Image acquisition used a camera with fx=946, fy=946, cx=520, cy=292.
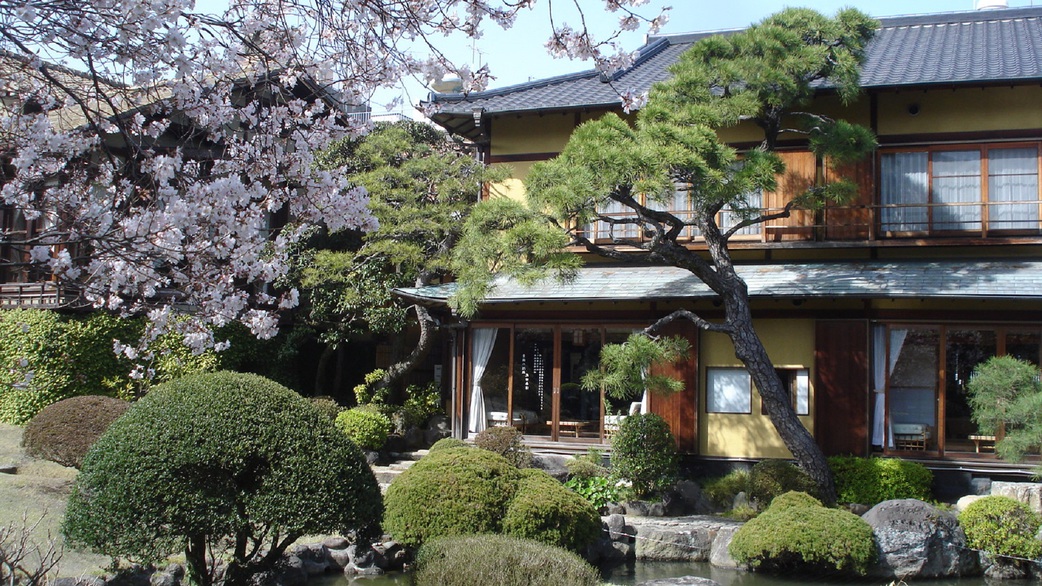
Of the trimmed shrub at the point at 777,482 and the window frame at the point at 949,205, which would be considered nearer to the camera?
the trimmed shrub at the point at 777,482

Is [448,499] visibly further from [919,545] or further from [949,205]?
[949,205]

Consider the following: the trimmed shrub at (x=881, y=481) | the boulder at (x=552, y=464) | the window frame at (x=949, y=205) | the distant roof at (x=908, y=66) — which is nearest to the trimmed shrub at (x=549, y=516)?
the boulder at (x=552, y=464)

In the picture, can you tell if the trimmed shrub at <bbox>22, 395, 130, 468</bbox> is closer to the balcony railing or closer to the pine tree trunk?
the balcony railing

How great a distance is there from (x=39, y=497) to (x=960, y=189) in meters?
13.3

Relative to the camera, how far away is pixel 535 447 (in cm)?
1487

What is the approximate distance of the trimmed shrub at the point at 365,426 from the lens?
14.4 metres


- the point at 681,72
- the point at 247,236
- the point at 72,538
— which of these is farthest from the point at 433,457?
the point at 681,72

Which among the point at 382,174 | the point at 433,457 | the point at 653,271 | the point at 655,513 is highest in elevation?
the point at 382,174

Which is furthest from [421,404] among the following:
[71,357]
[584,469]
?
[71,357]

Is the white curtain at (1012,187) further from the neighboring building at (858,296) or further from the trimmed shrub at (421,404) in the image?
the trimmed shrub at (421,404)

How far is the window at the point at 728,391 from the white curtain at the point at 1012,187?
437 centimetres

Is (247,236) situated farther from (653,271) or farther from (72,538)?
(653,271)

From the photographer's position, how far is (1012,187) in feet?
46.5

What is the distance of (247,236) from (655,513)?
808 centimetres
